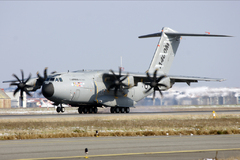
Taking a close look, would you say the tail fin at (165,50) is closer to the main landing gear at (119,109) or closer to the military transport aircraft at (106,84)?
the military transport aircraft at (106,84)

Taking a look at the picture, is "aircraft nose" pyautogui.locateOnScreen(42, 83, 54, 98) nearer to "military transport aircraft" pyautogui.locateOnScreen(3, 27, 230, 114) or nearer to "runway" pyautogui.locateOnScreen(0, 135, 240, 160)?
"military transport aircraft" pyautogui.locateOnScreen(3, 27, 230, 114)

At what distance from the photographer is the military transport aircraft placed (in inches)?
1413

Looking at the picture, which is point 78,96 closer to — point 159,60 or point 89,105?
point 89,105

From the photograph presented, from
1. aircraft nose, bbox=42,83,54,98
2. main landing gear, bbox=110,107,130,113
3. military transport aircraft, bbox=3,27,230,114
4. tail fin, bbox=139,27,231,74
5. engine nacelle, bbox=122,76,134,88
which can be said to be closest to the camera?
aircraft nose, bbox=42,83,54,98

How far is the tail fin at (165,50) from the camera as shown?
43.3m

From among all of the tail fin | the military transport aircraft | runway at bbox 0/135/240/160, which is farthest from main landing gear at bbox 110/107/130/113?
runway at bbox 0/135/240/160

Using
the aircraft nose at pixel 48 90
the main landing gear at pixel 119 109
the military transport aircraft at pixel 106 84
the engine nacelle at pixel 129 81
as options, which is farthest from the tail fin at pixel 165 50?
the aircraft nose at pixel 48 90

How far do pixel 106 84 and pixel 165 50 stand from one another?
9275mm

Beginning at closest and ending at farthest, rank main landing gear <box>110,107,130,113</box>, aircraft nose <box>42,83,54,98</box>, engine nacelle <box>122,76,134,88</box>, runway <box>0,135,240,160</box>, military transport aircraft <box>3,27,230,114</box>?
1. runway <box>0,135,240,160</box>
2. aircraft nose <box>42,83,54,98</box>
3. military transport aircraft <box>3,27,230,114</box>
4. engine nacelle <box>122,76,134,88</box>
5. main landing gear <box>110,107,130,113</box>

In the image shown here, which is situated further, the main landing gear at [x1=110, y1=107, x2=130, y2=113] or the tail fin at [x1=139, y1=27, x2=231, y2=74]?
the tail fin at [x1=139, y1=27, x2=231, y2=74]

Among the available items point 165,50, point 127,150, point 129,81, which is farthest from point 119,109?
point 127,150

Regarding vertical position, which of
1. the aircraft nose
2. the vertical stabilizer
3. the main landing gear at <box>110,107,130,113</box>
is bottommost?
the main landing gear at <box>110,107,130,113</box>

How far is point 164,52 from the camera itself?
144 ft

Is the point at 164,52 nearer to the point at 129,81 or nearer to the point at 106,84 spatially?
the point at 129,81
